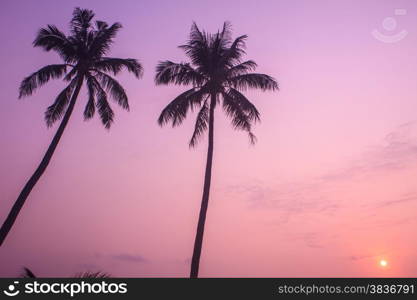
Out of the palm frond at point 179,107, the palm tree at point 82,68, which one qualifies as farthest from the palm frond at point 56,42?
the palm frond at point 179,107

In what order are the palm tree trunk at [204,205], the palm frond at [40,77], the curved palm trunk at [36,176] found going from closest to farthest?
the curved palm trunk at [36,176] → the palm tree trunk at [204,205] → the palm frond at [40,77]

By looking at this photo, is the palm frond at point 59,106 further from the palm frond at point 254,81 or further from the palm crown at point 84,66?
the palm frond at point 254,81

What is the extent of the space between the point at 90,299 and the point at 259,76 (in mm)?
16874

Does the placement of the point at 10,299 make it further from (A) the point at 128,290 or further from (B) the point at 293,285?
(B) the point at 293,285

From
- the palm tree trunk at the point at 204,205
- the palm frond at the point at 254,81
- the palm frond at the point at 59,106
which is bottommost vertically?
the palm tree trunk at the point at 204,205

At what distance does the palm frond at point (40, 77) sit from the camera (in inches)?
954

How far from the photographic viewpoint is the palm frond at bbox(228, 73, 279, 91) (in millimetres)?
25094

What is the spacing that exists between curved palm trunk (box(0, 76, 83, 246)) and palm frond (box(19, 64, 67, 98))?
5.05ft

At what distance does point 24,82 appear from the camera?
24.4m

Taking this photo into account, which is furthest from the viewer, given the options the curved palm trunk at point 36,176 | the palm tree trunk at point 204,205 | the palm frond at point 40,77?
the palm frond at point 40,77

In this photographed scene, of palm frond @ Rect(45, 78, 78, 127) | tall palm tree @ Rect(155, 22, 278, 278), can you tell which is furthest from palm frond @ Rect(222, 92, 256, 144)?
palm frond @ Rect(45, 78, 78, 127)

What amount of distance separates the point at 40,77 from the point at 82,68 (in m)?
2.65

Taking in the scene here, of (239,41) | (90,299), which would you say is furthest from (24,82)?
(90,299)

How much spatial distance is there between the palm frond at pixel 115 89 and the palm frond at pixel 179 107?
118 inches
